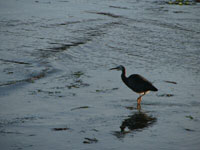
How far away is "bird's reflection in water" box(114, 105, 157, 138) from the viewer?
26.9ft

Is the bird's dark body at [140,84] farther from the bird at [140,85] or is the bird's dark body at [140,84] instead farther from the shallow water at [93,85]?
the shallow water at [93,85]

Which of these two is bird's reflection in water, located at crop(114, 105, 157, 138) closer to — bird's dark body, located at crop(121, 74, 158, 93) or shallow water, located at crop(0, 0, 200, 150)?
shallow water, located at crop(0, 0, 200, 150)

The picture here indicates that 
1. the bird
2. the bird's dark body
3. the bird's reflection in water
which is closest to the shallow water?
the bird's reflection in water

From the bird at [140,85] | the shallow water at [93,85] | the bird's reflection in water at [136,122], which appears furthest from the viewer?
the bird at [140,85]

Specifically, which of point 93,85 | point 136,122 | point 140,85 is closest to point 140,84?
point 140,85

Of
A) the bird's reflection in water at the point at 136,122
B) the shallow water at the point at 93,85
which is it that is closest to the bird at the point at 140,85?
the shallow water at the point at 93,85

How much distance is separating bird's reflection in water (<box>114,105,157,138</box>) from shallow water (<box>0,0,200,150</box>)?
2cm

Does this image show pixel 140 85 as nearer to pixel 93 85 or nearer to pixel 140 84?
pixel 140 84

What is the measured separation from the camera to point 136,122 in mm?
8930

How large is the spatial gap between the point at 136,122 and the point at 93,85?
11.1ft

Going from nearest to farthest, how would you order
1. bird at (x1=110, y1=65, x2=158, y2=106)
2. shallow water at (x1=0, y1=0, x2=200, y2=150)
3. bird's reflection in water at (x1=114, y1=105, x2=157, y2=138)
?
shallow water at (x1=0, y1=0, x2=200, y2=150), bird's reflection in water at (x1=114, y1=105, x2=157, y2=138), bird at (x1=110, y1=65, x2=158, y2=106)

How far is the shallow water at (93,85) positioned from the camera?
7.81 m

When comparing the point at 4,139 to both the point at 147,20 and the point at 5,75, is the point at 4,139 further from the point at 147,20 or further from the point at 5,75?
the point at 147,20

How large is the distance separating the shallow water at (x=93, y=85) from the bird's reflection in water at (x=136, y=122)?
0.08ft
